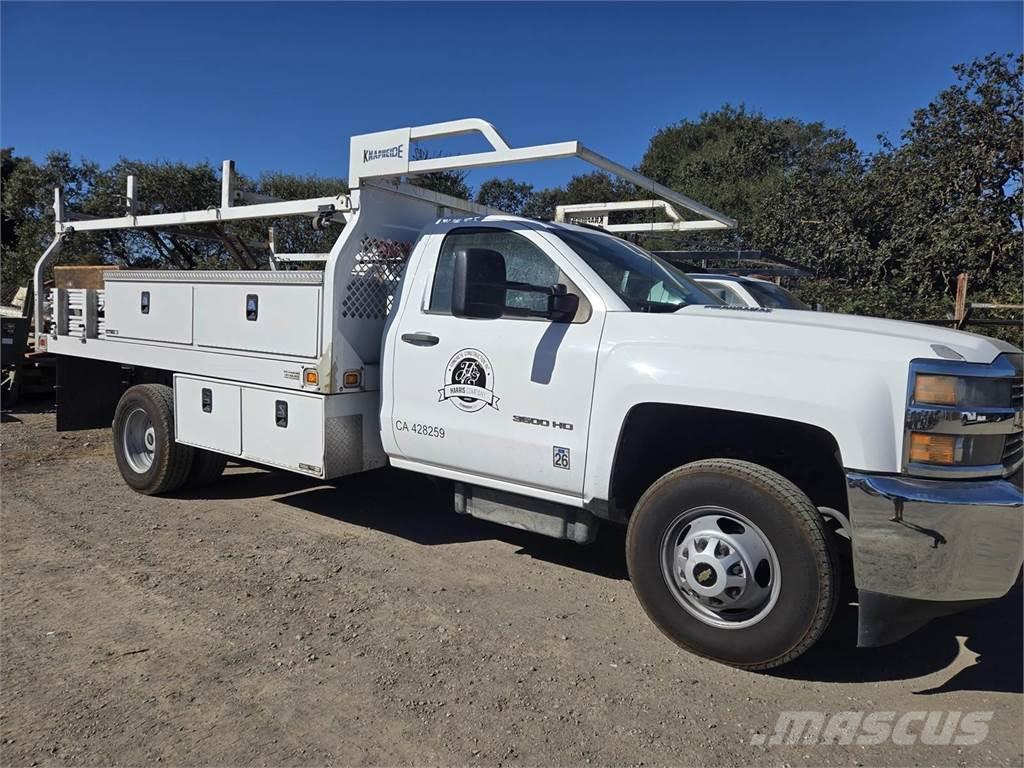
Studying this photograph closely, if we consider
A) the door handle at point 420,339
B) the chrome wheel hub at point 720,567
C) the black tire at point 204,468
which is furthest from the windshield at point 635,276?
the black tire at point 204,468

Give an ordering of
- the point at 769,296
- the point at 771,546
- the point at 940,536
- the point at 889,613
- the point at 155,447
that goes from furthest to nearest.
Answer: the point at 769,296 → the point at 155,447 → the point at 771,546 → the point at 889,613 → the point at 940,536

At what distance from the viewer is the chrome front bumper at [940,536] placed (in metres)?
2.89

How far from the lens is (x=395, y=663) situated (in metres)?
3.35

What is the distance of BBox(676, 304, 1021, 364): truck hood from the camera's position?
3.06m

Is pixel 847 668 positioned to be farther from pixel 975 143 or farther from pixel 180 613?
pixel 975 143

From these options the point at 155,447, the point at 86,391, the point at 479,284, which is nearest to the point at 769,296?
the point at 479,284

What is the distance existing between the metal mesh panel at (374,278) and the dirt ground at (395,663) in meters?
1.57

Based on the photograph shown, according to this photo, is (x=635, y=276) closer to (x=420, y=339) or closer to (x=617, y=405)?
(x=617, y=405)

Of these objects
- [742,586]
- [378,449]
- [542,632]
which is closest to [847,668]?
[742,586]

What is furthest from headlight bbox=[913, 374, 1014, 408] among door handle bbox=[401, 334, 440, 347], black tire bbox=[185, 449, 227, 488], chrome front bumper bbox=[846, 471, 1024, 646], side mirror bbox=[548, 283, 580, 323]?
black tire bbox=[185, 449, 227, 488]

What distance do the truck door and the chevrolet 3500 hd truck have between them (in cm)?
1

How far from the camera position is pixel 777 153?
2906 centimetres

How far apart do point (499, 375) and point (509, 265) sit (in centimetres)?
71

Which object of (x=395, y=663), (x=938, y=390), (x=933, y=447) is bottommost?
(x=395, y=663)
